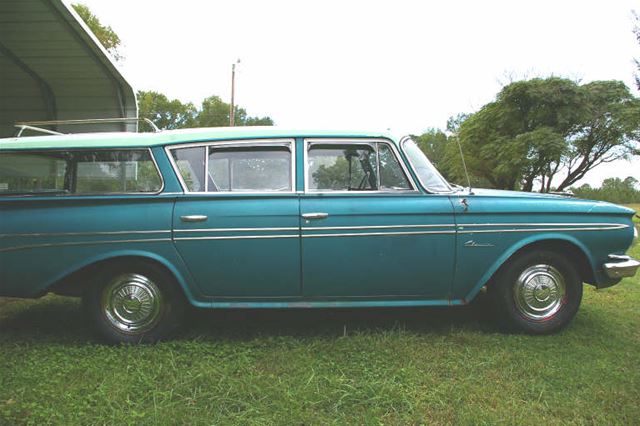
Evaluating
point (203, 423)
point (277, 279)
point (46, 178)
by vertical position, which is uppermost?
point (46, 178)

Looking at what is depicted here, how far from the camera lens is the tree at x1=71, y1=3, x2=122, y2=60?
2645 centimetres

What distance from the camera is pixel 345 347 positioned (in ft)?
10.8

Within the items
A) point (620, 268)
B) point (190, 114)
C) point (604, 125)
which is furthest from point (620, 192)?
point (190, 114)

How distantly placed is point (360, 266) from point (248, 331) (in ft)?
3.74

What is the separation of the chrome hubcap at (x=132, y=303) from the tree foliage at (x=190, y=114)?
5267 centimetres

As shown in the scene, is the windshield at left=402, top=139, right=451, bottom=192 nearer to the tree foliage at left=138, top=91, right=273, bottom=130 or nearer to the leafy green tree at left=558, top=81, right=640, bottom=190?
the leafy green tree at left=558, top=81, right=640, bottom=190

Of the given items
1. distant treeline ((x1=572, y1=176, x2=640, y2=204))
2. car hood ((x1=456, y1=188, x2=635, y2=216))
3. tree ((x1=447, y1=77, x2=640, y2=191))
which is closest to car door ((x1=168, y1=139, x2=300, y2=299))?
car hood ((x1=456, y1=188, x2=635, y2=216))

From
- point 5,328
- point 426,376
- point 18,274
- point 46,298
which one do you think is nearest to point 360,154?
point 426,376

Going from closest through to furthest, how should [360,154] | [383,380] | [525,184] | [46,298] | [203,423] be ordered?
[203,423], [383,380], [360,154], [46,298], [525,184]

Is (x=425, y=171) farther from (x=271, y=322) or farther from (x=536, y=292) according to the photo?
(x=271, y=322)

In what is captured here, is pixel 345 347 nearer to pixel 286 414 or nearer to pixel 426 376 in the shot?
pixel 426 376

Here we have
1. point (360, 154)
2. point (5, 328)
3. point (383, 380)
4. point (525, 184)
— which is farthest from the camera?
point (525, 184)

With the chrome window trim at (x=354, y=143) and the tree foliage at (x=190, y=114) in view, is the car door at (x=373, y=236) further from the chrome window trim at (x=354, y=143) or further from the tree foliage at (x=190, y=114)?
the tree foliage at (x=190, y=114)

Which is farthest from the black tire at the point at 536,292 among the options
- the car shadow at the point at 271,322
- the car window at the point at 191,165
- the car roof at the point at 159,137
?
the car window at the point at 191,165
